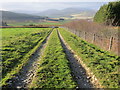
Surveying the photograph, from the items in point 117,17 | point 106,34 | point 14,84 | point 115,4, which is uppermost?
point 115,4

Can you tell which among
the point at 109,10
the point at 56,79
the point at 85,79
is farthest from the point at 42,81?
the point at 109,10

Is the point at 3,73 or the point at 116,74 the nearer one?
the point at 116,74

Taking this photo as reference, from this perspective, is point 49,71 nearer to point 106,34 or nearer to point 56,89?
point 56,89

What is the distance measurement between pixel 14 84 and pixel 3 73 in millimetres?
1822

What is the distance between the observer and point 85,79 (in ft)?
25.5

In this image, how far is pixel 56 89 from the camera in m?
6.35

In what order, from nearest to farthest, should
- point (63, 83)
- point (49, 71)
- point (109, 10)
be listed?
1. point (63, 83)
2. point (49, 71)
3. point (109, 10)

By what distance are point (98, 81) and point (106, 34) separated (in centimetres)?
1352

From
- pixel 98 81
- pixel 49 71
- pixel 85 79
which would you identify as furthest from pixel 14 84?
pixel 98 81

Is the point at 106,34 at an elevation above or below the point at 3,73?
above

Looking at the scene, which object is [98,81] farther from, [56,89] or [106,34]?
[106,34]

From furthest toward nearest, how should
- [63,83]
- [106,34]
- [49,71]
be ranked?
[106,34], [49,71], [63,83]

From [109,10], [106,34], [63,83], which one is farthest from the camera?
[109,10]

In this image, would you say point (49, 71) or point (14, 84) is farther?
point (49, 71)
